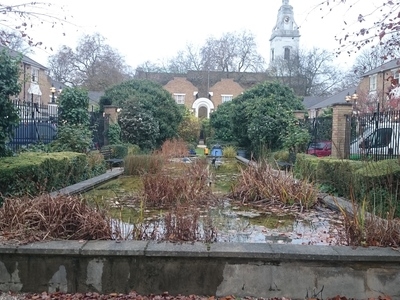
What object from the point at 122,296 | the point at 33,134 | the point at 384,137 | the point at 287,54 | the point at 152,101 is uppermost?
the point at 287,54

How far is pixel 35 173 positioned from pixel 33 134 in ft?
18.9

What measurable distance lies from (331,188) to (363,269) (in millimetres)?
4386

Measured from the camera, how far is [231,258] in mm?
3320

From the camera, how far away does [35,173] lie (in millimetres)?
5980

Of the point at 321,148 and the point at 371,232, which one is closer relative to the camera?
the point at 371,232

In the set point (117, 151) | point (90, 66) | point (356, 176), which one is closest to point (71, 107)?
point (117, 151)

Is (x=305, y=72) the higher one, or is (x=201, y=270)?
(x=305, y=72)

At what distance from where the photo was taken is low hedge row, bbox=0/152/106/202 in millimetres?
5532

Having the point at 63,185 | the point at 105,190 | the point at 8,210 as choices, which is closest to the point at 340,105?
the point at 105,190

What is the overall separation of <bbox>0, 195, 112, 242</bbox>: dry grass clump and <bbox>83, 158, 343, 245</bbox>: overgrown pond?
389 mm

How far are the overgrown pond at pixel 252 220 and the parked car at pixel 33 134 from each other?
16.1 ft

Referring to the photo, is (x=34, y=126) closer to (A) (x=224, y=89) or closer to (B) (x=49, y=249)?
(B) (x=49, y=249)

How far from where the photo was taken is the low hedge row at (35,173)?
5.53m

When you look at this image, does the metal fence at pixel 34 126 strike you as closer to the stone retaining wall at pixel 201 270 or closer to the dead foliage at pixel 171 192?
the dead foliage at pixel 171 192
